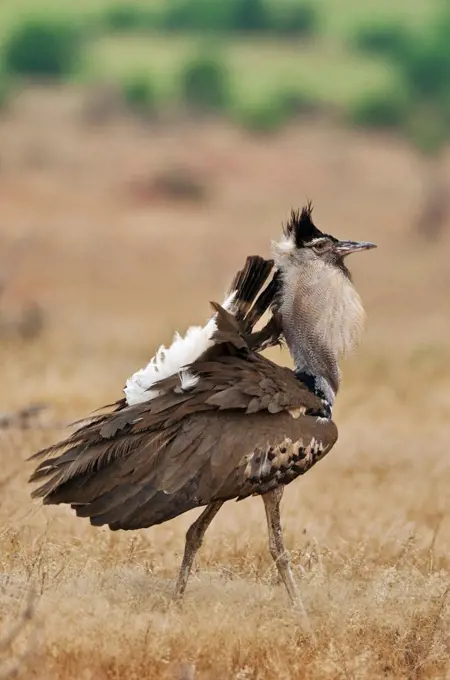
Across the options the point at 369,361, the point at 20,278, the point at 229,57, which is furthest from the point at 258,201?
the point at 229,57

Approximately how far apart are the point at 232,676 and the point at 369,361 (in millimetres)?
9045

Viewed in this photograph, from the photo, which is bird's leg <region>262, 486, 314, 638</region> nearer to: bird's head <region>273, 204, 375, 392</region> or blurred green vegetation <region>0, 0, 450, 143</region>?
bird's head <region>273, 204, 375, 392</region>

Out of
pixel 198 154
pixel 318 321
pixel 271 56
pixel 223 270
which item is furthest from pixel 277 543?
pixel 271 56

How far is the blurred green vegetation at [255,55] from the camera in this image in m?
41.5

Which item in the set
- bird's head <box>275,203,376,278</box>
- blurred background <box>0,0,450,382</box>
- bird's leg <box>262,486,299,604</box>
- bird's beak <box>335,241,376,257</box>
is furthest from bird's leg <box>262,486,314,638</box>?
blurred background <box>0,0,450,382</box>

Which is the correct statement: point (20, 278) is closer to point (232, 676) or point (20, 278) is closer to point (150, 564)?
point (150, 564)

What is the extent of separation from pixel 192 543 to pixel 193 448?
1.68ft

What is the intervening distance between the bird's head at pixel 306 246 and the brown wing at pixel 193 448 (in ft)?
2.02

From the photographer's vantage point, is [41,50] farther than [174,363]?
Yes

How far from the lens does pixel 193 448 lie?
17.0ft

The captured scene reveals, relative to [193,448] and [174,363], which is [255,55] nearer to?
[174,363]

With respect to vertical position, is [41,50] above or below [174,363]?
above

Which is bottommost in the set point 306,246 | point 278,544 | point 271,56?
point 278,544

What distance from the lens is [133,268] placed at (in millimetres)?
20562
